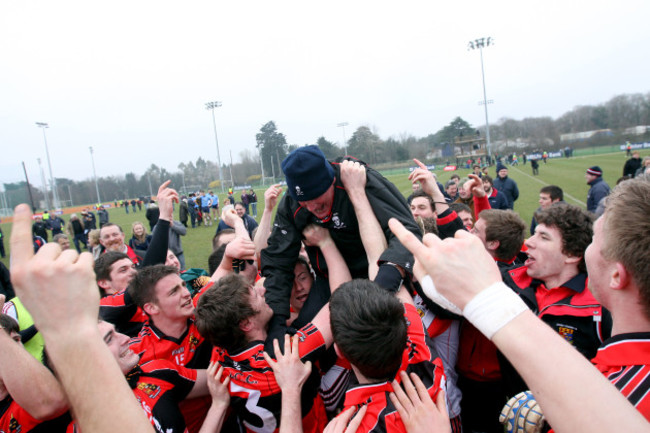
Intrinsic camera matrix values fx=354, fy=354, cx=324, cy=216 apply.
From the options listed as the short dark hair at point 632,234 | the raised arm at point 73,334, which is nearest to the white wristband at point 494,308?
the short dark hair at point 632,234

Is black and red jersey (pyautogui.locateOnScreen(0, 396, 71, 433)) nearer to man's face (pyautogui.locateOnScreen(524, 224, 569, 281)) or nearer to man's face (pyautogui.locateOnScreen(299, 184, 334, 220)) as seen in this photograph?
man's face (pyautogui.locateOnScreen(299, 184, 334, 220))

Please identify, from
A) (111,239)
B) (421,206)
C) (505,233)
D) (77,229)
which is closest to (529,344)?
(505,233)

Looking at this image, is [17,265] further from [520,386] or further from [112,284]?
[112,284]

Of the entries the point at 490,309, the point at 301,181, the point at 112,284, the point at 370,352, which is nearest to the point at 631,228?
the point at 490,309

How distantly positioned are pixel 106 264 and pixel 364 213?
10.4ft

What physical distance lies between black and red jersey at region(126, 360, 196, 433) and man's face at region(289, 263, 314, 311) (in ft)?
3.30

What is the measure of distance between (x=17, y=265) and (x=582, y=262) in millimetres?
3212

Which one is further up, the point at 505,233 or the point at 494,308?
the point at 494,308

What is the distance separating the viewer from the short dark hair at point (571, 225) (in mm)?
2658

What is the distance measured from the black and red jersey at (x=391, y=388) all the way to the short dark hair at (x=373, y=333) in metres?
0.06

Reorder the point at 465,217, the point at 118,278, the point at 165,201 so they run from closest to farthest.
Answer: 1. the point at 165,201
2. the point at 118,278
3. the point at 465,217

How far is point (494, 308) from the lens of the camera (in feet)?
3.18

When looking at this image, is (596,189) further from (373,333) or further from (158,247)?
(158,247)

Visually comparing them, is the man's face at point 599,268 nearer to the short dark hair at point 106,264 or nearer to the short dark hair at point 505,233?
the short dark hair at point 505,233
